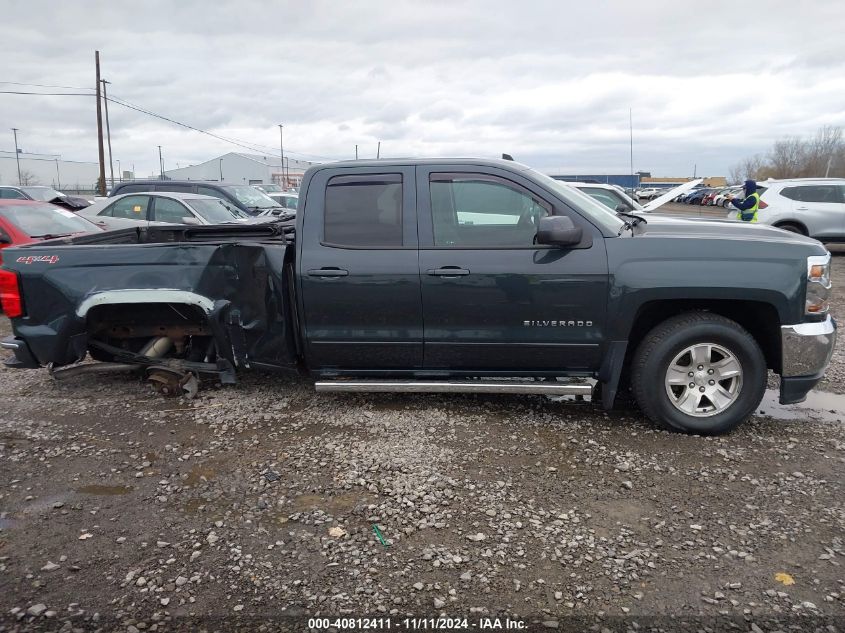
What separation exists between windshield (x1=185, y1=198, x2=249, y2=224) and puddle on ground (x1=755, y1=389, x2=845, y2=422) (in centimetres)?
923

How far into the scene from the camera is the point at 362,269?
431cm

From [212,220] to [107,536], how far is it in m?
8.83

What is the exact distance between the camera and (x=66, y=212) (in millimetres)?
9578

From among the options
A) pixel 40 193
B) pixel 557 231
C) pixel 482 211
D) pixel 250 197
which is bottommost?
pixel 557 231

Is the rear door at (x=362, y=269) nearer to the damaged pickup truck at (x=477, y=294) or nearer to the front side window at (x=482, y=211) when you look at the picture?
the damaged pickup truck at (x=477, y=294)

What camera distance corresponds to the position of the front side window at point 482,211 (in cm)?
429

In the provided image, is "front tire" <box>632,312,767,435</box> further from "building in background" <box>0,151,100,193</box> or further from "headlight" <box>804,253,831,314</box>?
"building in background" <box>0,151,100,193</box>

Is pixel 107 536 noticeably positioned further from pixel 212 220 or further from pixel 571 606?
pixel 212 220

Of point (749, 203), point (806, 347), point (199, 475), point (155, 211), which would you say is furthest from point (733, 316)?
point (155, 211)

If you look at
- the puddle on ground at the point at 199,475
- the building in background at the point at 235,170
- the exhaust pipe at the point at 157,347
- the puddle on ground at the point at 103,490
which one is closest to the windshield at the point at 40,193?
the exhaust pipe at the point at 157,347

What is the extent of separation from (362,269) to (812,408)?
3615mm


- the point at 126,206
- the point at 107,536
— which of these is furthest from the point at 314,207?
the point at 126,206

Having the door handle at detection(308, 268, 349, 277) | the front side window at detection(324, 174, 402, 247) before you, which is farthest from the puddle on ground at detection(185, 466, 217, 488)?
the front side window at detection(324, 174, 402, 247)

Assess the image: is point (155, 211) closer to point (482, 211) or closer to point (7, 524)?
point (482, 211)
